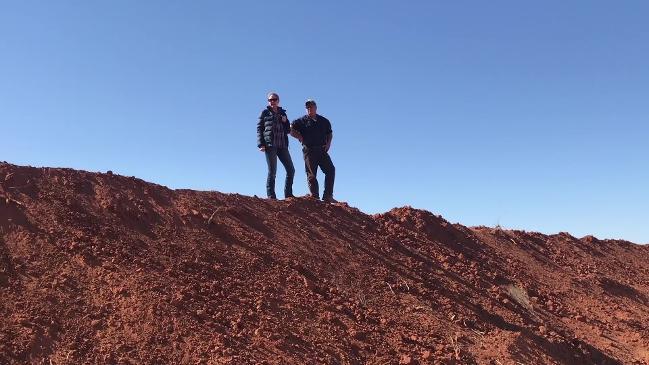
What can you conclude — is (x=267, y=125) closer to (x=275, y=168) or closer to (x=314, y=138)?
(x=275, y=168)

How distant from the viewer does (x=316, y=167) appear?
29.4 feet

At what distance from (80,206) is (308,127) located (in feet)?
11.8

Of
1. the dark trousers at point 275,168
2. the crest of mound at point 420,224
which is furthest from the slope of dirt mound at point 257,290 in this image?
the dark trousers at point 275,168

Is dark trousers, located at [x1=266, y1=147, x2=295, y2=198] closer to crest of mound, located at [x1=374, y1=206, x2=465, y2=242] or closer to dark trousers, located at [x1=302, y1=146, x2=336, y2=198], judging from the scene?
dark trousers, located at [x1=302, y1=146, x2=336, y2=198]

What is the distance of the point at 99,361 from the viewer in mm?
4426

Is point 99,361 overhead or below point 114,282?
Answer: below

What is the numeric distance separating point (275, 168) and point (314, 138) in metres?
0.82

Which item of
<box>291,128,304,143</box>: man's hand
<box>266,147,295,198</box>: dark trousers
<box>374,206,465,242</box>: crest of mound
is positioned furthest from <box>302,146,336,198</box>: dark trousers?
<box>374,206,465,242</box>: crest of mound

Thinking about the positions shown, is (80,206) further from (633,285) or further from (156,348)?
(633,285)

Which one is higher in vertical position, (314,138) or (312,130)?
(312,130)

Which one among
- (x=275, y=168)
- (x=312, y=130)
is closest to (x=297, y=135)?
(x=312, y=130)

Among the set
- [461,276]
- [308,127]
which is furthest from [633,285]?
[308,127]

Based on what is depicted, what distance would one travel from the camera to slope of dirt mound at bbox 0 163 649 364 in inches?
191

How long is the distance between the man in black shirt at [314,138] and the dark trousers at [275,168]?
0.39 m
